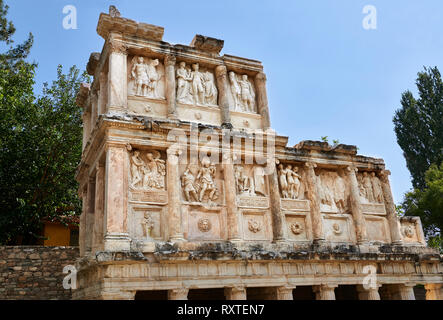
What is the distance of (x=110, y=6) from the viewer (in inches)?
424

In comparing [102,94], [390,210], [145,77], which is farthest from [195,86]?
[390,210]

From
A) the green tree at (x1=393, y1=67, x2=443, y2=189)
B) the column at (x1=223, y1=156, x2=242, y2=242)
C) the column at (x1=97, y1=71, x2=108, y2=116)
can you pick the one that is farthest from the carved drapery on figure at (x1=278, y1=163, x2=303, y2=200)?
the green tree at (x1=393, y1=67, x2=443, y2=189)

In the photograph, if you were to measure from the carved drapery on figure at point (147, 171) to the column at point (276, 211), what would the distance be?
303 cm

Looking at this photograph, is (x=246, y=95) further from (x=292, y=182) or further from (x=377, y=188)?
(x=377, y=188)

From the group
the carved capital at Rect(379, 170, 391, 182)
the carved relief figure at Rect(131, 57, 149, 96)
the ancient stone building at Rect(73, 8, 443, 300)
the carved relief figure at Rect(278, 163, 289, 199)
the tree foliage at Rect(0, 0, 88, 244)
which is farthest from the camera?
the tree foliage at Rect(0, 0, 88, 244)

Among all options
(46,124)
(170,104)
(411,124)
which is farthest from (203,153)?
(411,124)

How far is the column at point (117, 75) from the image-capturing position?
10.1 meters

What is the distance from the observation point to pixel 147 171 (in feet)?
32.4

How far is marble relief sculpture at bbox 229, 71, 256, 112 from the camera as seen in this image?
1193cm

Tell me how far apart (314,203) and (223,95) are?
4.05 meters

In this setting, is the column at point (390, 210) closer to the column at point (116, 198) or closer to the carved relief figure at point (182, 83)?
the carved relief figure at point (182, 83)

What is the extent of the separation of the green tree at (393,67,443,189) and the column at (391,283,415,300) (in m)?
17.5

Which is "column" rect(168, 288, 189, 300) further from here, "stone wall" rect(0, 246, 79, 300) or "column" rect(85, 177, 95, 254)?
"stone wall" rect(0, 246, 79, 300)
